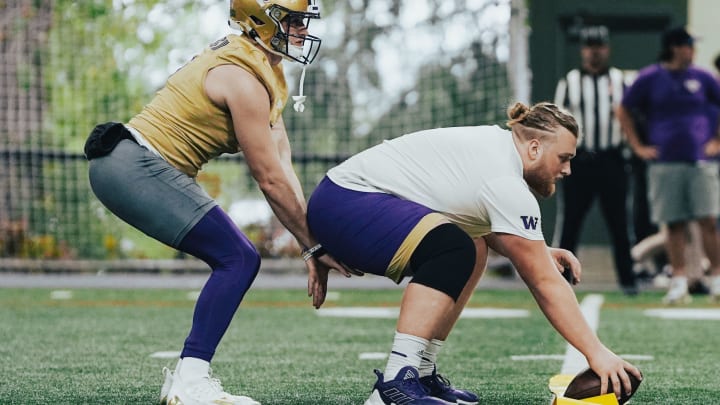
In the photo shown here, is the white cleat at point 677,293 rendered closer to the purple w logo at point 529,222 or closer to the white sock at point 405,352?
the purple w logo at point 529,222

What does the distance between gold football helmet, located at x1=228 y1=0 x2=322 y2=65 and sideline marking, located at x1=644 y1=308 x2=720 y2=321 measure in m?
4.69

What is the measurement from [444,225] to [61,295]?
6.87m

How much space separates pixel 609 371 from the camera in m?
4.07

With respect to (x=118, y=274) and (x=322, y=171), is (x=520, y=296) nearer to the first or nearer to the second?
(x=322, y=171)

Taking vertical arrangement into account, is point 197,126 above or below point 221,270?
above

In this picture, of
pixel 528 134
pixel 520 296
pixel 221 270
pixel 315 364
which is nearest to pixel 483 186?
pixel 528 134

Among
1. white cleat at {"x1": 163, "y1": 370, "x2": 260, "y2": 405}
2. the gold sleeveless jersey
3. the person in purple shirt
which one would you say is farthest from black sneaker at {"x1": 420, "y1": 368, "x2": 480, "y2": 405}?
the person in purple shirt

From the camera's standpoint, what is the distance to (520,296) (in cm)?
1077

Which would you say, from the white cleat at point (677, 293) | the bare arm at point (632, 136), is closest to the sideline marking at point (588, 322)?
the white cleat at point (677, 293)

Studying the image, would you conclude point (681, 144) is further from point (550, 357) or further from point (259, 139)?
point (259, 139)

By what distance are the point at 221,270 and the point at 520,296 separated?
6.67 m

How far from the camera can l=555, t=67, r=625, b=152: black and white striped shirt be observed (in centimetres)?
1051

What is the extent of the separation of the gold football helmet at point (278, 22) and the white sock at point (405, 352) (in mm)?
1063

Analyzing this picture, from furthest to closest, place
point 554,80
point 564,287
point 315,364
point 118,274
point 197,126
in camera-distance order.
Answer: point 554,80
point 118,274
point 315,364
point 197,126
point 564,287
